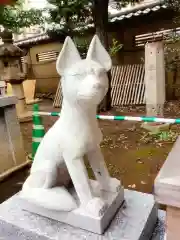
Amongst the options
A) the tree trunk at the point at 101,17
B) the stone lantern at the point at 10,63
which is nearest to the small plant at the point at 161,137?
the tree trunk at the point at 101,17

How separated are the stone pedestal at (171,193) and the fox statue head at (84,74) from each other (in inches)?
17.1

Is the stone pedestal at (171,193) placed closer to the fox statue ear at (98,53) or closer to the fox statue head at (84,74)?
the fox statue head at (84,74)

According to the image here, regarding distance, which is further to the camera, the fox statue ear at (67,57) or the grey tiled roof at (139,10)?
the grey tiled roof at (139,10)

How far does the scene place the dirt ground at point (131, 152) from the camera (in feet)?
7.79

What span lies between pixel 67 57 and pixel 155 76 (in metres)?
2.76

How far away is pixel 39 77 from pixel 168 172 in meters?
9.10

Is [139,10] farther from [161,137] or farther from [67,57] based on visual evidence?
[67,57]

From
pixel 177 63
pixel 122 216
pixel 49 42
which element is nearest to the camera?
pixel 122 216

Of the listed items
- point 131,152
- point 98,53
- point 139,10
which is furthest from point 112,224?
point 139,10

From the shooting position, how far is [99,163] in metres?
1.22

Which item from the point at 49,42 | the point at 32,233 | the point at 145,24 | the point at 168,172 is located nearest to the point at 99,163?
the point at 32,233

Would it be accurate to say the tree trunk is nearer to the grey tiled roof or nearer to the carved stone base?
the grey tiled roof

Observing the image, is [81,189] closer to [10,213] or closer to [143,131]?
[10,213]

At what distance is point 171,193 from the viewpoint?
0.56 metres
